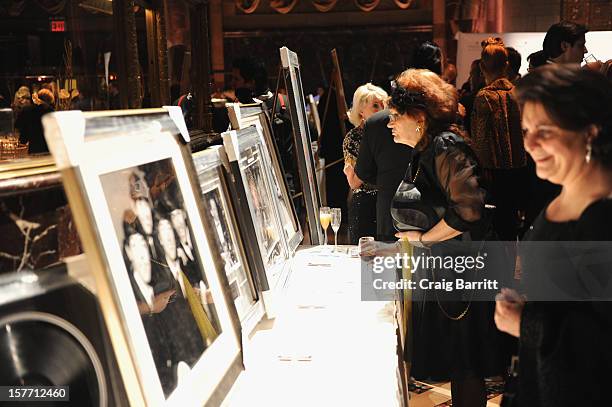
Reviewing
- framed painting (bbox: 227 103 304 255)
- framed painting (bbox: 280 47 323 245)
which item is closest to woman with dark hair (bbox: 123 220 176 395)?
framed painting (bbox: 227 103 304 255)

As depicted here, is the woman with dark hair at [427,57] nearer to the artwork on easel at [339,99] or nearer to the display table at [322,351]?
the artwork on easel at [339,99]

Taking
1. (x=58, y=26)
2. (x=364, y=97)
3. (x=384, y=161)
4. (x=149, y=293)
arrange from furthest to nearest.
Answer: (x=58, y=26), (x=364, y=97), (x=384, y=161), (x=149, y=293)

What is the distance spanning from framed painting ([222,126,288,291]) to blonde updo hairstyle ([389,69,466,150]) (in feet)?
1.94

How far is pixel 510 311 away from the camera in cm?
149

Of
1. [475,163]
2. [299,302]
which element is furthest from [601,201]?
[475,163]

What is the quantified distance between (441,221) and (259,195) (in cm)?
73

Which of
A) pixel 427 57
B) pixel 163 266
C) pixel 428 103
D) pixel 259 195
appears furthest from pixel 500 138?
pixel 163 266

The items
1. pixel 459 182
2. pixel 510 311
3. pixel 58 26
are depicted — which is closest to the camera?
pixel 510 311

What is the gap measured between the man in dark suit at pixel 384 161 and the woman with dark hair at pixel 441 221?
75cm

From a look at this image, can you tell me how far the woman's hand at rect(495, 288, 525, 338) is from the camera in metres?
1.47

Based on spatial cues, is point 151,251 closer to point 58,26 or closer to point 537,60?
point 537,60

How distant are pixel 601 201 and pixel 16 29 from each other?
4314 millimetres

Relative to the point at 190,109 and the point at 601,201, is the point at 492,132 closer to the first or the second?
the point at 190,109

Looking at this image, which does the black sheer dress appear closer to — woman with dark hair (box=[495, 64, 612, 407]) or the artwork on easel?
woman with dark hair (box=[495, 64, 612, 407])
